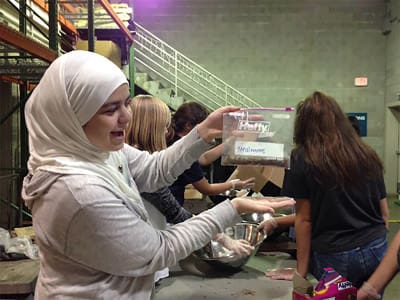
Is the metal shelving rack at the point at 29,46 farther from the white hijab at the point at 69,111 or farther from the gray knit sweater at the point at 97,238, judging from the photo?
the gray knit sweater at the point at 97,238

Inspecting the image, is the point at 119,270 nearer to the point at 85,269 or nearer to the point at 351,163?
the point at 85,269

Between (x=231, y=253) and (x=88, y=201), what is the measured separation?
57.7 inches

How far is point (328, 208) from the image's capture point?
187 centimetres

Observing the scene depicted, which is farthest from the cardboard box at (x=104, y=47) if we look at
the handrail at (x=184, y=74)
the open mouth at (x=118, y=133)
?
the open mouth at (x=118, y=133)

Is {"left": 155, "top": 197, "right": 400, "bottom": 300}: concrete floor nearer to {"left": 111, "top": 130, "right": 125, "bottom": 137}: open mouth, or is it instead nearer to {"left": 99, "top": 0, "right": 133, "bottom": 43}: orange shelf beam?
{"left": 111, "top": 130, "right": 125, "bottom": 137}: open mouth

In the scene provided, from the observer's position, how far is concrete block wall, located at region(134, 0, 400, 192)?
336 inches

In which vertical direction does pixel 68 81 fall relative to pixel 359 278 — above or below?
above

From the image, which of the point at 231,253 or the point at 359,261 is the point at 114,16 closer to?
the point at 231,253

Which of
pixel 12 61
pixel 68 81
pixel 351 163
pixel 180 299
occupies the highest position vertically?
pixel 12 61

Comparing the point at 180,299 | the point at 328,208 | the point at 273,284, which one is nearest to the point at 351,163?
the point at 328,208

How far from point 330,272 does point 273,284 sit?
84 cm

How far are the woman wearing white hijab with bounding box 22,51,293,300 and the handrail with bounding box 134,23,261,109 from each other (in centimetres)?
750

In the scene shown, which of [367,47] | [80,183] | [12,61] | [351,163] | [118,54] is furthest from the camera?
[367,47]

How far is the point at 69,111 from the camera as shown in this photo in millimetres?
963
